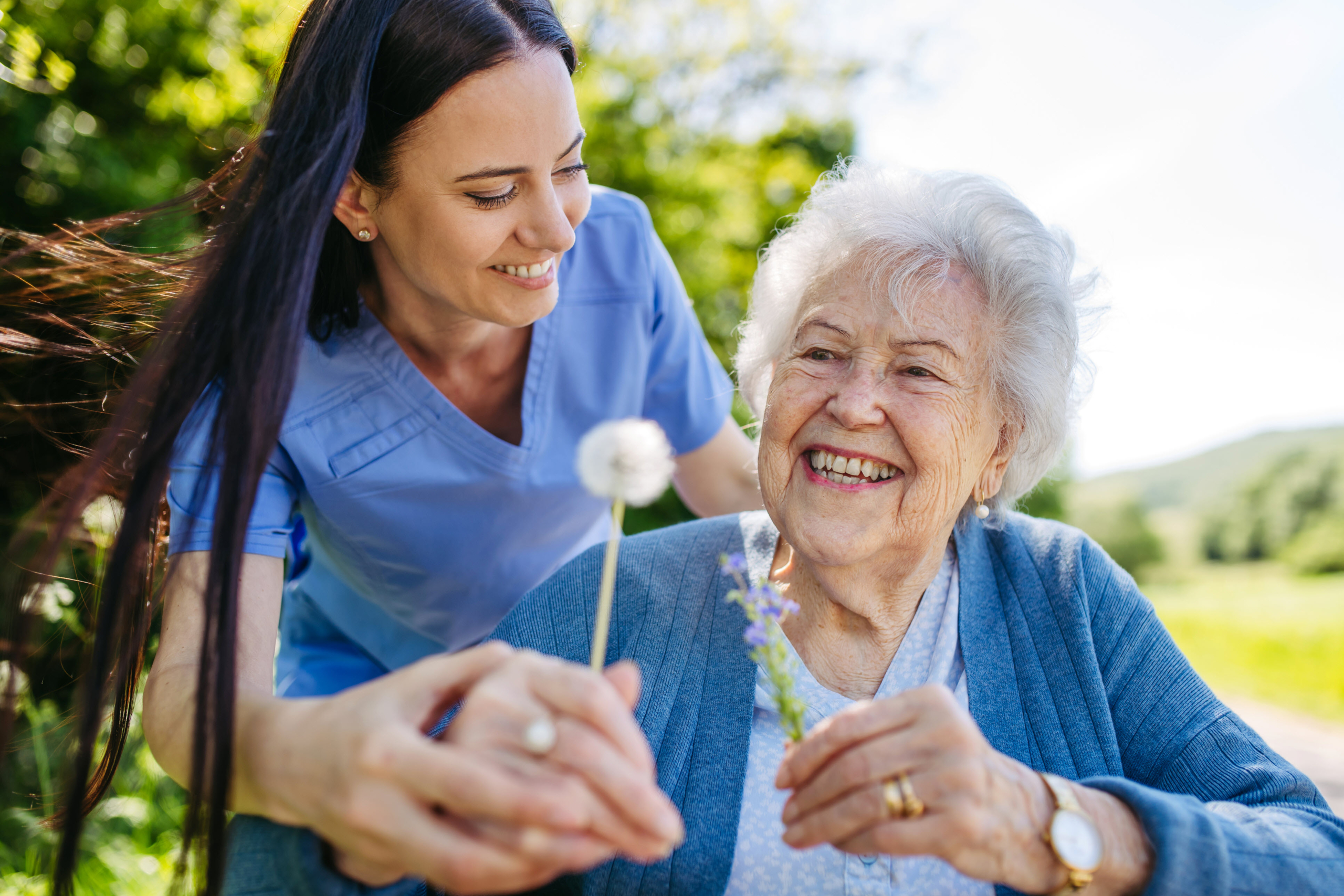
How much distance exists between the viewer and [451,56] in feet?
5.54

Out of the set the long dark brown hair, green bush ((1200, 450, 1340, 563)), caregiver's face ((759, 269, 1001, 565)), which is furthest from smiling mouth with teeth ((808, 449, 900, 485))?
green bush ((1200, 450, 1340, 563))

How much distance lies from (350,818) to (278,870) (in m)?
0.38

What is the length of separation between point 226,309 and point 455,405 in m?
0.88

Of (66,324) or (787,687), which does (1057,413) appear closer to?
(787,687)

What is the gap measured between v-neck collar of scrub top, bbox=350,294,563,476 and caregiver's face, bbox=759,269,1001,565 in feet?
2.24

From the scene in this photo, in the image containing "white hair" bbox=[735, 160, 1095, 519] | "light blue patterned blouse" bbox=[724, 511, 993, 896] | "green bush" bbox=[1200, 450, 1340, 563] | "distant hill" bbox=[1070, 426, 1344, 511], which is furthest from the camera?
"distant hill" bbox=[1070, 426, 1344, 511]

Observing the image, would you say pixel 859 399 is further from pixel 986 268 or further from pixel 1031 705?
pixel 1031 705

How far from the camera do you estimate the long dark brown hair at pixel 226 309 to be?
1156 millimetres

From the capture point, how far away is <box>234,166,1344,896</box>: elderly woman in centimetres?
157

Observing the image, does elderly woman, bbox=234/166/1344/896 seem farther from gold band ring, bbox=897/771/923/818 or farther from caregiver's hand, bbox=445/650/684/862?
caregiver's hand, bbox=445/650/684/862

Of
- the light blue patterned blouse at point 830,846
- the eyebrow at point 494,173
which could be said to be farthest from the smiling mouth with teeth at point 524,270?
the light blue patterned blouse at point 830,846

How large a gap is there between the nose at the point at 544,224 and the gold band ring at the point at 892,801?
1.22 meters

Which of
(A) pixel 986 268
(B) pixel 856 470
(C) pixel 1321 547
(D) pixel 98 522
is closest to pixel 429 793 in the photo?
(B) pixel 856 470

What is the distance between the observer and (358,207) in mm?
1856
